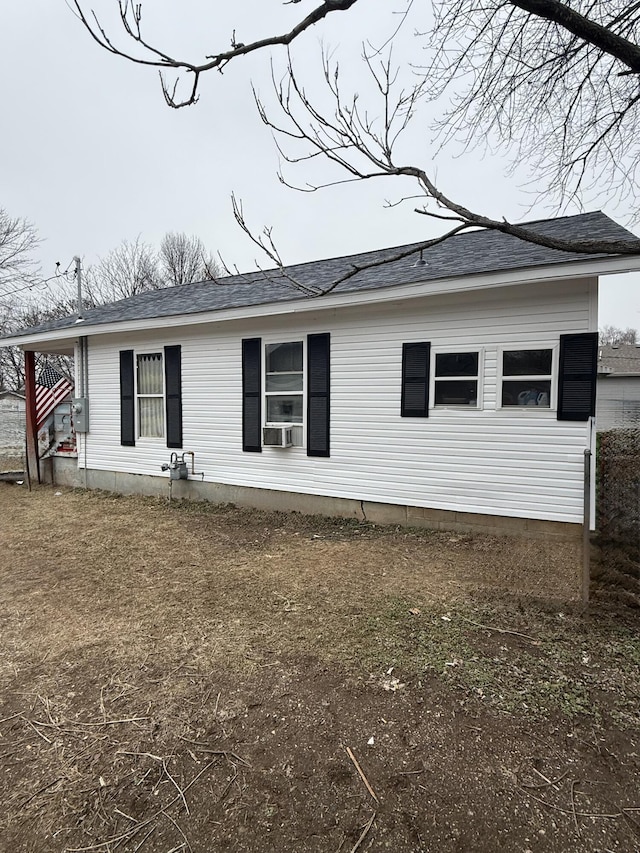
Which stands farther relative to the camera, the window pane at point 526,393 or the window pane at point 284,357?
the window pane at point 284,357

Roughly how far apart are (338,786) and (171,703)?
0.97 meters

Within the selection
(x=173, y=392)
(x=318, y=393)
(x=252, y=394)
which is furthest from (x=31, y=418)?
(x=318, y=393)

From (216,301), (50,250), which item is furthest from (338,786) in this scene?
(50,250)

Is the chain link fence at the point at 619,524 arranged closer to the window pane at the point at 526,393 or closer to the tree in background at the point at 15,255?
the window pane at the point at 526,393

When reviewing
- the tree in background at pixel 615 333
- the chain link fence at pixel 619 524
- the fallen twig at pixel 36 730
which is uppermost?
the tree in background at pixel 615 333

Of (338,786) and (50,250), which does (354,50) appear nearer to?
(338,786)

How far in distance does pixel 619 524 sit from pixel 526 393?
1.66m

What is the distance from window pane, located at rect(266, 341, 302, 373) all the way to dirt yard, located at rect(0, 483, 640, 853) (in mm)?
3199

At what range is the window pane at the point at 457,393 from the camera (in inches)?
210

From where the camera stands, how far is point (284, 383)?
673 centimetres

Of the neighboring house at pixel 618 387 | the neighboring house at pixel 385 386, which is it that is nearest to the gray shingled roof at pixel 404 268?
the neighboring house at pixel 385 386

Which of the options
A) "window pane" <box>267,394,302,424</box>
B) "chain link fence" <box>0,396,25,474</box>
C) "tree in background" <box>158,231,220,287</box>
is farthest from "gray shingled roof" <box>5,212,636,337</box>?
"tree in background" <box>158,231,220,287</box>

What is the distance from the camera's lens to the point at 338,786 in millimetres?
1767

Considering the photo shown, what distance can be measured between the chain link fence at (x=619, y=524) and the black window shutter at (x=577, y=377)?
585mm
